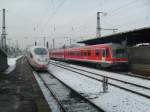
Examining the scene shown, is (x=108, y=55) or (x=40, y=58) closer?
(x=40, y=58)

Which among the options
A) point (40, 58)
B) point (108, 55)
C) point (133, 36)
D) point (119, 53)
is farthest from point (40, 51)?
point (133, 36)

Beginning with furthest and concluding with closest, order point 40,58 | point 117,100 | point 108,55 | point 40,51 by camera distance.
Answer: point 40,51 → point 108,55 → point 40,58 → point 117,100

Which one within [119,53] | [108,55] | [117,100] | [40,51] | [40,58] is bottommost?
[117,100]

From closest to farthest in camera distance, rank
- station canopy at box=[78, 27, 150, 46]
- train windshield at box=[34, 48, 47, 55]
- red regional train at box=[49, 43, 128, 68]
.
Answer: station canopy at box=[78, 27, 150, 46]
red regional train at box=[49, 43, 128, 68]
train windshield at box=[34, 48, 47, 55]

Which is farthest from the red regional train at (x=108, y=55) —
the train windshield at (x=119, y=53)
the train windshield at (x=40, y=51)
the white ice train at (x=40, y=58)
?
the train windshield at (x=40, y=51)

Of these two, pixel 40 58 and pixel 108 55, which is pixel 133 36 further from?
pixel 40 58

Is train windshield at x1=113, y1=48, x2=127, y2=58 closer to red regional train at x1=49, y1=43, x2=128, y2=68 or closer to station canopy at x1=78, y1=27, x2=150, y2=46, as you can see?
red regional train at x1=49, y1=43, x2=128, y2=68

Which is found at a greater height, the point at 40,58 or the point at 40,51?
the point at 40,51

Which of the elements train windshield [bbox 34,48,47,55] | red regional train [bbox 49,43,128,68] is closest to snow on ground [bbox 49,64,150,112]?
red regional train [bbox 49,43,128,68]

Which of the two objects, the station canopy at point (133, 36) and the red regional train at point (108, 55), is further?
the red regional train at point (108, 55)

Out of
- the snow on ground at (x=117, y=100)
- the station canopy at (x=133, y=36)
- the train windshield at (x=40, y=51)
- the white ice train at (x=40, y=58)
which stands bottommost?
the snow on ground at (x=117, y=100)

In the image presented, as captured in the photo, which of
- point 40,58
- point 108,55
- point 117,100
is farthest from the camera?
point 108,55

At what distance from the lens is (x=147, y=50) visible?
23469 millimetres

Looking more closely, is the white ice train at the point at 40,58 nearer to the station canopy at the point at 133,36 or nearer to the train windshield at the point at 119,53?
the station canopy at the point at 133,36
